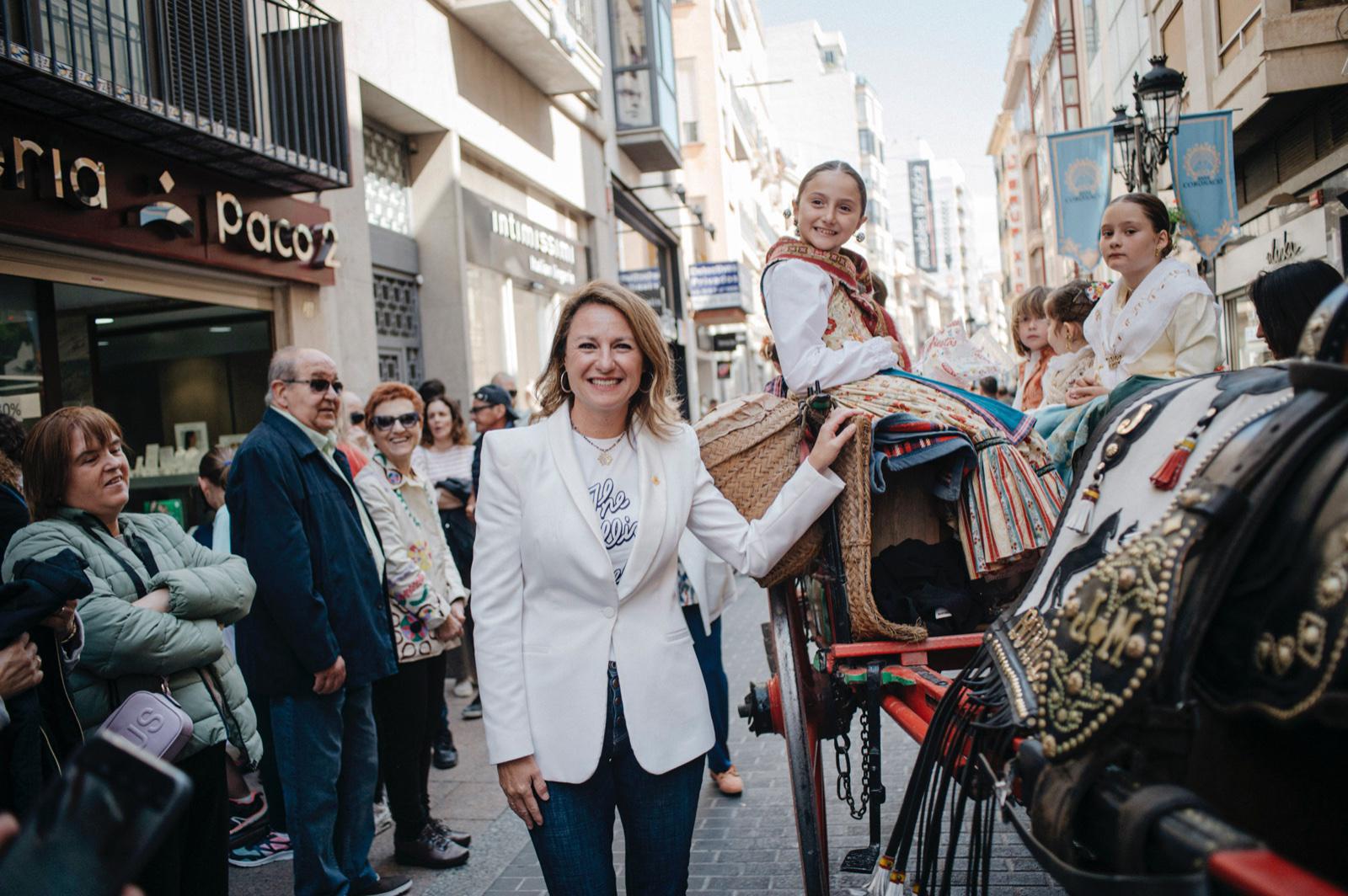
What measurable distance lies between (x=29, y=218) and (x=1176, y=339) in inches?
241

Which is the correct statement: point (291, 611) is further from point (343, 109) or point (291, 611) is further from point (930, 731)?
point (343, 109)

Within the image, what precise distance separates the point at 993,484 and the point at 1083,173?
10751mm

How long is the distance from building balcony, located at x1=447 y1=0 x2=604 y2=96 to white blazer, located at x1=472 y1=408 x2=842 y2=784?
1114 cm

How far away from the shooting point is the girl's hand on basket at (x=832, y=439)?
2773 millimetres

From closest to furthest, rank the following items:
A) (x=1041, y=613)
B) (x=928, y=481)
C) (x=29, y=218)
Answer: (x=1041, y=613)
(x=928, y=481)
(x=29, y=218)

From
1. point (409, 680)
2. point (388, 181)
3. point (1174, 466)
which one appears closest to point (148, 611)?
point (409, 680)

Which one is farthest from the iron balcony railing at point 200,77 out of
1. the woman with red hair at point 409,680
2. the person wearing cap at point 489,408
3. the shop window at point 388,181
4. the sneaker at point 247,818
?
the sneaker at point 247,818

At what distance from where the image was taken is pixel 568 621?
8.48 ft

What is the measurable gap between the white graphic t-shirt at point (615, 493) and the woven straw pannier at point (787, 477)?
33 centimetres

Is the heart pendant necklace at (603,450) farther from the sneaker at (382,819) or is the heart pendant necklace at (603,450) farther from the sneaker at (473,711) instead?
the sneaker at (473,711)

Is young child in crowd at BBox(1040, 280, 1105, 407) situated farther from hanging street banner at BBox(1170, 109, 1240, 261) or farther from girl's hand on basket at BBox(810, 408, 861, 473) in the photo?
hanging street banner at BBox(1170, 109, 1240, 261)

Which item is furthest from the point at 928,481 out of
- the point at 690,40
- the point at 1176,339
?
the point at 690,40

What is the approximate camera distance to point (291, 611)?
12.9 ft

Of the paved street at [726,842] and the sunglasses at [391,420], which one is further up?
the sunglasses at [391,420]
